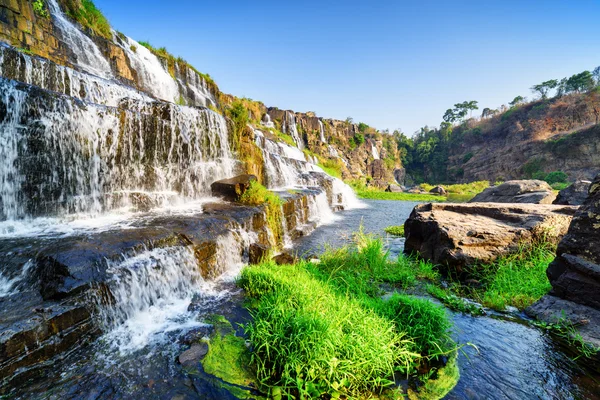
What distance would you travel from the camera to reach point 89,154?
6871 millimetres

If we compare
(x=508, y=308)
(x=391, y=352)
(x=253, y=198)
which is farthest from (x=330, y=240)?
(x=391, y=352)

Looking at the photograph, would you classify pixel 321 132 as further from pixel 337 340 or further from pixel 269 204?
pixel 337 340

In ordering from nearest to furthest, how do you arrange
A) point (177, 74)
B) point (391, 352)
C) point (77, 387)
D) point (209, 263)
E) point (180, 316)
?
point (77, 387) → point (391, 352) → point (180, 316) → point (209, 263) → point (177, 74)

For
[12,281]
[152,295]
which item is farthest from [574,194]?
[12,281]

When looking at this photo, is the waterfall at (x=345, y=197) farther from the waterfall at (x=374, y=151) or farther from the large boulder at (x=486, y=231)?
the waterfall at (x=374, y=151)

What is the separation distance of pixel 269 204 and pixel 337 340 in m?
6.46

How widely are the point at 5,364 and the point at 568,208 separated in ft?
31.2

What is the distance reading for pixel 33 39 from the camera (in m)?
9.77

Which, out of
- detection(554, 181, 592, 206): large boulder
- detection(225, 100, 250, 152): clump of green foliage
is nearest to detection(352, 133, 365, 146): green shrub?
detection(225, 100, 250, 152): clump of green foliage

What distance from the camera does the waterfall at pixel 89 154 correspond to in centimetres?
574

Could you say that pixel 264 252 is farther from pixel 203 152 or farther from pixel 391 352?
pixel 203 152

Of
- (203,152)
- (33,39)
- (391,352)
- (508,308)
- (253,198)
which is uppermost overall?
(33,39)

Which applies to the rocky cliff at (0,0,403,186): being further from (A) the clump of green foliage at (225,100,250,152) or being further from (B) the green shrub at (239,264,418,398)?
(B) the green shrub at (239,264,418,398)

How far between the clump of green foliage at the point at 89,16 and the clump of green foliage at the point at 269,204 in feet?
39.6
